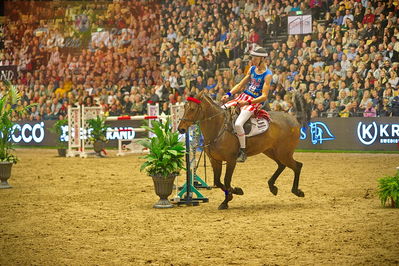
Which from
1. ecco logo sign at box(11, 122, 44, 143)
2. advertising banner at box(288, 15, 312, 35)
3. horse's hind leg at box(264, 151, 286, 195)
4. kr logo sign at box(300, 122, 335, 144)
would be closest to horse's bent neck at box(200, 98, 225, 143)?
horse's hind leg at box(264, 151, 286, 195)

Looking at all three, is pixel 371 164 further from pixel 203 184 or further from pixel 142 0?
pixel 142 0

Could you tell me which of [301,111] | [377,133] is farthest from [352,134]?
[301,111]

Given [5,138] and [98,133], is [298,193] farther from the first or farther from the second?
[98,133]

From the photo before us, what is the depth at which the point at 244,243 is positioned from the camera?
8.30 meters

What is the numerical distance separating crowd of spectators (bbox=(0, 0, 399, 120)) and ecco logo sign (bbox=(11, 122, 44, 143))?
0.86 meters

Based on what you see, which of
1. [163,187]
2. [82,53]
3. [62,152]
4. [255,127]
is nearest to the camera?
[163,187]

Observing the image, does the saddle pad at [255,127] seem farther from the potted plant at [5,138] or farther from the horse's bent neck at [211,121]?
the potted plant at [5,138]

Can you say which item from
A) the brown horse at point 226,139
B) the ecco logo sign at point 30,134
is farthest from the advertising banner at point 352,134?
the brown horse at point 226,139

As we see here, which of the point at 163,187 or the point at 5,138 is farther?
the point at 5,138

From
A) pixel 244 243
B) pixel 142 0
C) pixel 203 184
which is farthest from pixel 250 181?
pixel 142 0

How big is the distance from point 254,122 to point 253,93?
555 millimetres

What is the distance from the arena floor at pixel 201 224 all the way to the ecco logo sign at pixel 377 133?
15.6ft

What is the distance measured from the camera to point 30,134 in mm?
31094

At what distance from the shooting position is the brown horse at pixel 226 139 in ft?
38.5
